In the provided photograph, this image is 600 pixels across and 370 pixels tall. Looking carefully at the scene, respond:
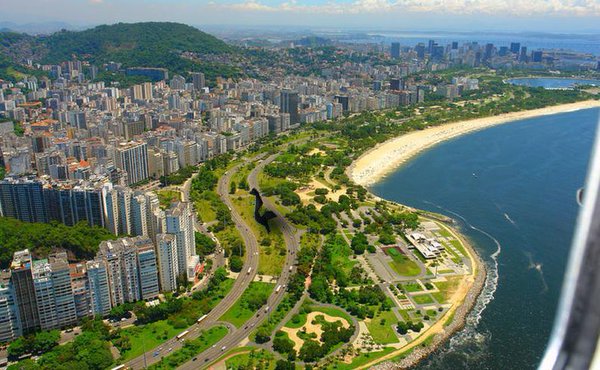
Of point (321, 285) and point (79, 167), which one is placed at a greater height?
point (79, 167)

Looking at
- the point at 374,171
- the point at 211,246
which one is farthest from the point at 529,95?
the point at 211,246

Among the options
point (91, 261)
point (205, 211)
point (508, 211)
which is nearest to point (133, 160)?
point (205, 211)

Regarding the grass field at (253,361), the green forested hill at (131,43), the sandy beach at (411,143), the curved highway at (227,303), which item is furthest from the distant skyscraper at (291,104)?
the grass field at (253,361)

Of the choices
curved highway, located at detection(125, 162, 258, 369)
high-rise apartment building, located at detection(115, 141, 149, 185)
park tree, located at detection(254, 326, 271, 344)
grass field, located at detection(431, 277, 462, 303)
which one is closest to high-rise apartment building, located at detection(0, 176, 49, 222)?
high-rise apartment building, located at detection(115, 141, 149, 185)

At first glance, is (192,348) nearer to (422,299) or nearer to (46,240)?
(422,299)

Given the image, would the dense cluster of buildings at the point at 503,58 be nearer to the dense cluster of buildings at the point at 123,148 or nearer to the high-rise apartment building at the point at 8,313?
the dense cluster of buildings at the point at 123,148

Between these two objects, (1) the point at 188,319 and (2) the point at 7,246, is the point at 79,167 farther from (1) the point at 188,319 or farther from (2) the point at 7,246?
(1) the point at 188,319

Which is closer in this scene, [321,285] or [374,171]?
[321,285]
